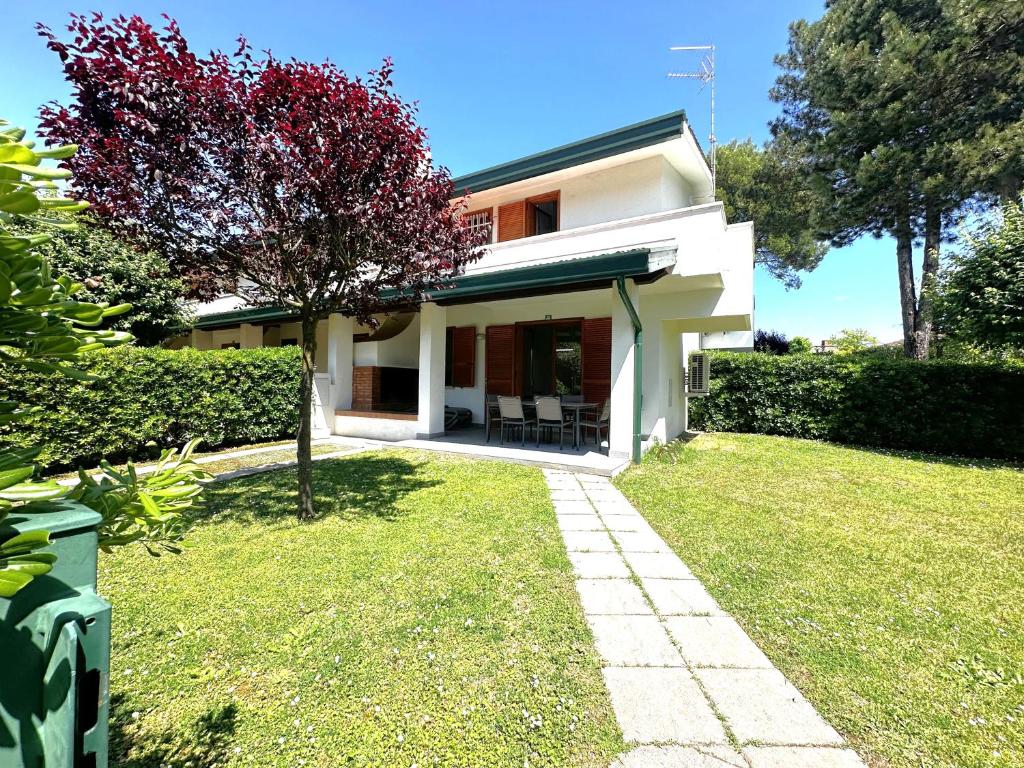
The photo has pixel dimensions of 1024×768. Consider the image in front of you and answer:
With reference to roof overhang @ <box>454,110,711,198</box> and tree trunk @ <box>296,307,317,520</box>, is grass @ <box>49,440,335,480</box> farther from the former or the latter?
roof overhang @ <box>454,110,711,198</box>

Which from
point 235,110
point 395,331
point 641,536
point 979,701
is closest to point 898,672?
point 979,701

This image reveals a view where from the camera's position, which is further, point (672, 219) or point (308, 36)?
point (672, 219)

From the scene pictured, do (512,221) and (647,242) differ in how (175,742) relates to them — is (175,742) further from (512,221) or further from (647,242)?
(512,221)

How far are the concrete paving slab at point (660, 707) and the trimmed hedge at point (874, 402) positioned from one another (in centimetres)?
1039

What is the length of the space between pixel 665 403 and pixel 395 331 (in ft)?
24.1

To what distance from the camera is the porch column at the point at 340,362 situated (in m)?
10.9

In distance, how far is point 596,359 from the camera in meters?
10.1

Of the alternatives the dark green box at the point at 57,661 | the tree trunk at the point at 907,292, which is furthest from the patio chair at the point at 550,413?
the tree trunk at the point at 907,292

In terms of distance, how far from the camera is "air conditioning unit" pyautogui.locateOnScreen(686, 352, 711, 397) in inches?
444

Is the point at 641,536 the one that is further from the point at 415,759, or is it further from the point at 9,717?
the point at 9,717

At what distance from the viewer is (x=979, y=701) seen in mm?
2295

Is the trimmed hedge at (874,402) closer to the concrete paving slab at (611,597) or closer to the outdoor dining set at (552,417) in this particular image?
the outdoor dining set at (552,417)

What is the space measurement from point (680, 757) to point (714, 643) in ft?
3.30

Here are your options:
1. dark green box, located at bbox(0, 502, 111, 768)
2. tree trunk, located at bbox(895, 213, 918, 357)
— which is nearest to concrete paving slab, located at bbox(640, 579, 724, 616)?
dark green box, located at bbox(0, 502, 111, 768)
